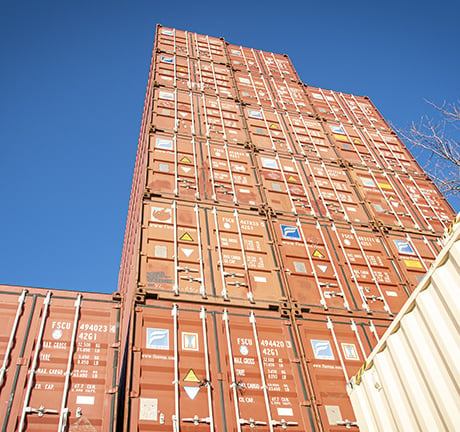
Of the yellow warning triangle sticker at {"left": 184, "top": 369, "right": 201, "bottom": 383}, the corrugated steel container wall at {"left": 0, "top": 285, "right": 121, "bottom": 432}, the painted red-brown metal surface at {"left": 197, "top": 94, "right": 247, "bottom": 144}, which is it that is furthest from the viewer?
the painted red-brown metal surface at {"left": 197, "top": 94, "right": 247, "bottom": 144}

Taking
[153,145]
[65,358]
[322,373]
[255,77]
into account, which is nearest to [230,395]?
[322,373]

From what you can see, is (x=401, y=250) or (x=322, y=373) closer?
(x=322, y=373)

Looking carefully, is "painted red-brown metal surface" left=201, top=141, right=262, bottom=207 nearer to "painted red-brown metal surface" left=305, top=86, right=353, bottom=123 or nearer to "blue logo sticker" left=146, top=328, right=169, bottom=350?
"blue logo sticker" left=146, top=328, right=169, bottom=350

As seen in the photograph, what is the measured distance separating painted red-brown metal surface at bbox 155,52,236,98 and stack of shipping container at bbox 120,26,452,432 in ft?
0.30

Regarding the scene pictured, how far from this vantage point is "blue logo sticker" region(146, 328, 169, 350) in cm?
655

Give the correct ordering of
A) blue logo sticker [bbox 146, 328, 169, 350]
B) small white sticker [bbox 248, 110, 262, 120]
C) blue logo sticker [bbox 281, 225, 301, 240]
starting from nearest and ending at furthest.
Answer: blue logo sticker [bbox 146, 328, 169, 350]
blue logo sticker [bbox 281, 225, 301, 240]
small white sticker [bbox 248, 110, 262, 120]

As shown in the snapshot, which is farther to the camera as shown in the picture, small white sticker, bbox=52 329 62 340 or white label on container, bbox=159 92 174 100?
white label on container, bbox=159 92 174 100

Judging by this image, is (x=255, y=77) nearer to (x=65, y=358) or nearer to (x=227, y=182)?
(x=227, y=182)

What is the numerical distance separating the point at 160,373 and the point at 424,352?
366cm

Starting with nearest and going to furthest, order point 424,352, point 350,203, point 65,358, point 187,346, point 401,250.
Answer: point 424,352
point 65,358
point 187,346
point 401,250
point 350,203

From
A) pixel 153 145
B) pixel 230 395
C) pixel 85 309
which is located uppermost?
pixel 153 145

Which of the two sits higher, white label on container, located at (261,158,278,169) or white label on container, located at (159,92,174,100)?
white label on container, located at (159,92,174,100)

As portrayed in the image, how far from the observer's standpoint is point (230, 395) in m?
6.22

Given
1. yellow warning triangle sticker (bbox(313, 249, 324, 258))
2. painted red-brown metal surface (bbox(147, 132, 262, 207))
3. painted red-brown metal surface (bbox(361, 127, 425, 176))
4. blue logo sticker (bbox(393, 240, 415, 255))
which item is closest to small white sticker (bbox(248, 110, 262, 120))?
painted red-brown metal surface (bbox(147, 132, 262, 207))
